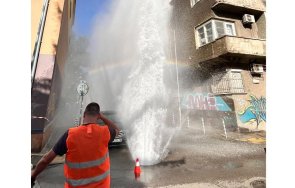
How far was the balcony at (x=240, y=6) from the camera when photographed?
451 inches

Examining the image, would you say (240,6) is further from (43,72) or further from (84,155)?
(84,155)

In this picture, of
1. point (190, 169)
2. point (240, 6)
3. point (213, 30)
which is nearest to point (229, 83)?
point (213, 30)

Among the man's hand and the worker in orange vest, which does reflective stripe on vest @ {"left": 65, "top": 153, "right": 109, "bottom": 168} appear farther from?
the man's hand

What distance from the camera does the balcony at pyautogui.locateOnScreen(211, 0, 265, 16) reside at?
11443 millimetres

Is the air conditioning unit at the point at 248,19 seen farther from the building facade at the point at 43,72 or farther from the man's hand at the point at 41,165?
the man's hand at the point at 41,165

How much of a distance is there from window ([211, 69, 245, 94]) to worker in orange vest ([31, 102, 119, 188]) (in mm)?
10008

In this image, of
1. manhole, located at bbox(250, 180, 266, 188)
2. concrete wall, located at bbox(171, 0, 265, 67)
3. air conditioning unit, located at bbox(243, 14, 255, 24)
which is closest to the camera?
manhole, located at bbox(250, 180, 266, 188)

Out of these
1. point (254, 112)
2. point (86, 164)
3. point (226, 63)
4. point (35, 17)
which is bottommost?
point (254, 112)

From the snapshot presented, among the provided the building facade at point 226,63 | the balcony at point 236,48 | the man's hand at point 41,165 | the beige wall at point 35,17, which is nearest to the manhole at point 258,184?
the man's hand at point 41,165

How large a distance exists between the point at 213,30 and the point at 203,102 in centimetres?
433

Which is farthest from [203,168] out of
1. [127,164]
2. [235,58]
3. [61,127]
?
[235,58]

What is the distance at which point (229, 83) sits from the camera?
10.9 meters

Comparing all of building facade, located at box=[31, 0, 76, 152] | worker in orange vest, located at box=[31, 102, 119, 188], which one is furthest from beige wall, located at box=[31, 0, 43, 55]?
worker in orange vest, located at box=[31, 102, 119, 188]
